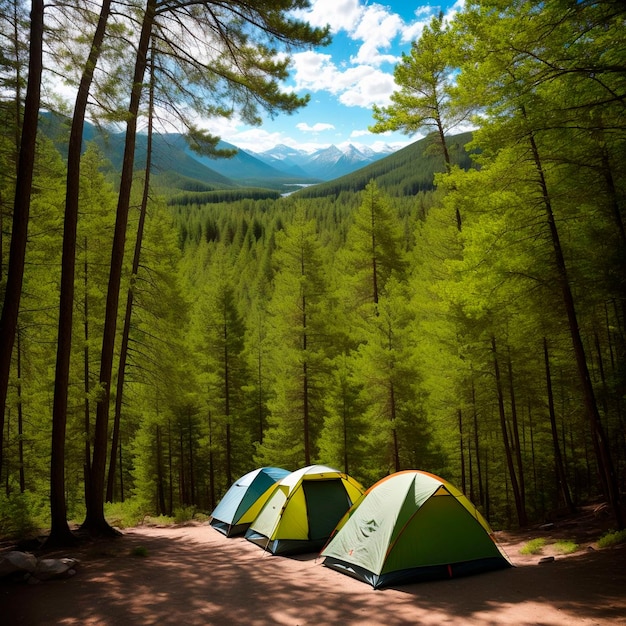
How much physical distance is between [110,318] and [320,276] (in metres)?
9.86

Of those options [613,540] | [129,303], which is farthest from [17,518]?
[613,540]

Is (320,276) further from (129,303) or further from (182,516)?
(182,516)

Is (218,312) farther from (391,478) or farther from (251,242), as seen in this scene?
(251,242)

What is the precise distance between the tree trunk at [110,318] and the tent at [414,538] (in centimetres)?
571

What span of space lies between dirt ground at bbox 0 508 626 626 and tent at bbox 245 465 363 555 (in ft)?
4.53

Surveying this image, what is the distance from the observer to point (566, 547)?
9430 mm

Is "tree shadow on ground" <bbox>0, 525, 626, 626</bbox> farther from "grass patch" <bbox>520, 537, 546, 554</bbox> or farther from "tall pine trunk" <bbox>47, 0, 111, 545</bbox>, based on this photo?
"grass patch" <bbox>520, 537, 546, 554</bbox>

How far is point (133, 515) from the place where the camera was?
15133mm

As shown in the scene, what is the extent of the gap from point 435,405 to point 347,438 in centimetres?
394

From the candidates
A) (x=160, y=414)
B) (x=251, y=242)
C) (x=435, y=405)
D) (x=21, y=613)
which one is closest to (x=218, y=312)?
(x=160, y=414)

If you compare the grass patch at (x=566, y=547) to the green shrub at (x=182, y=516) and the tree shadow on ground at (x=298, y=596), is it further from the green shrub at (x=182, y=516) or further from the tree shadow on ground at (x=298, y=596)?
the green shrub at (x=182, y=516)

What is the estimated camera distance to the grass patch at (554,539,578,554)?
923 centimetres

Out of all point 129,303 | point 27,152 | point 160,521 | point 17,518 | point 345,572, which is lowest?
point 160,521

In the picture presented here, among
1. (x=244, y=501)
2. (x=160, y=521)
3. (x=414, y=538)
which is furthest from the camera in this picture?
(x=160, y=521)
